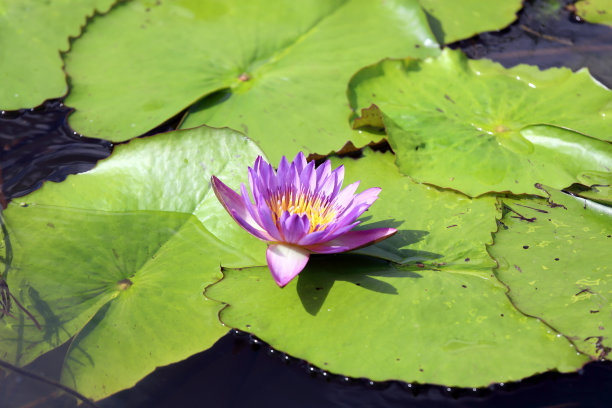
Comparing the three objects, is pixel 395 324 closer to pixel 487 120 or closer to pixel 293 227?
pixel 293 227

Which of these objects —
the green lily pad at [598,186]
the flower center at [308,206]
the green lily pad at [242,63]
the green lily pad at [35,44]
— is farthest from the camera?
the green lily pad at [35,44]

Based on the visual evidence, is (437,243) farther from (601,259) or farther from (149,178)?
(149,178)

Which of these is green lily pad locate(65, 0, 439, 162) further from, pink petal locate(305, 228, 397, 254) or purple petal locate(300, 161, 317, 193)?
pink petal locate(305, 228, 397, 254)

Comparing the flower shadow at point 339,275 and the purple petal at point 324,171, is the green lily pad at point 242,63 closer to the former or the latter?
the purple petal at point 324,171

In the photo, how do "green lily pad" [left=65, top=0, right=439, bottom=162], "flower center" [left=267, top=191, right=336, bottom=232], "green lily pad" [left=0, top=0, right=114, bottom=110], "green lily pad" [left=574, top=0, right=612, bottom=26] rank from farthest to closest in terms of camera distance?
"green lily pad" [left=574, top=0, right=612, bottom=26] → "green lily pad" [left=0, top=0, right=114, bottom=110] → "green lily pad" [left=65, top=0, right=439, bottom=162] → "flower center" [left=267, top=191, right=336, bottom=232]

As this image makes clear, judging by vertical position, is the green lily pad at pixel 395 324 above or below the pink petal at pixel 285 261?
below

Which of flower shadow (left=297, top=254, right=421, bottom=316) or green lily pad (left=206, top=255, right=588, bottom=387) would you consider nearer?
green lily pad (left=206, top=255, right=588, bottom=387)

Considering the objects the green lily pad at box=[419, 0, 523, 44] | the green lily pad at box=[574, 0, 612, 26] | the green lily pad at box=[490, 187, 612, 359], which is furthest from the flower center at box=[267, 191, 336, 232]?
the green lily pad at box=[574, 0, 612, 26]

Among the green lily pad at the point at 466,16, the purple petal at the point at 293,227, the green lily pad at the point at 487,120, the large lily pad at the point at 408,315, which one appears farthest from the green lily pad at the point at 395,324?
the green lily pad at the point at 466,16
